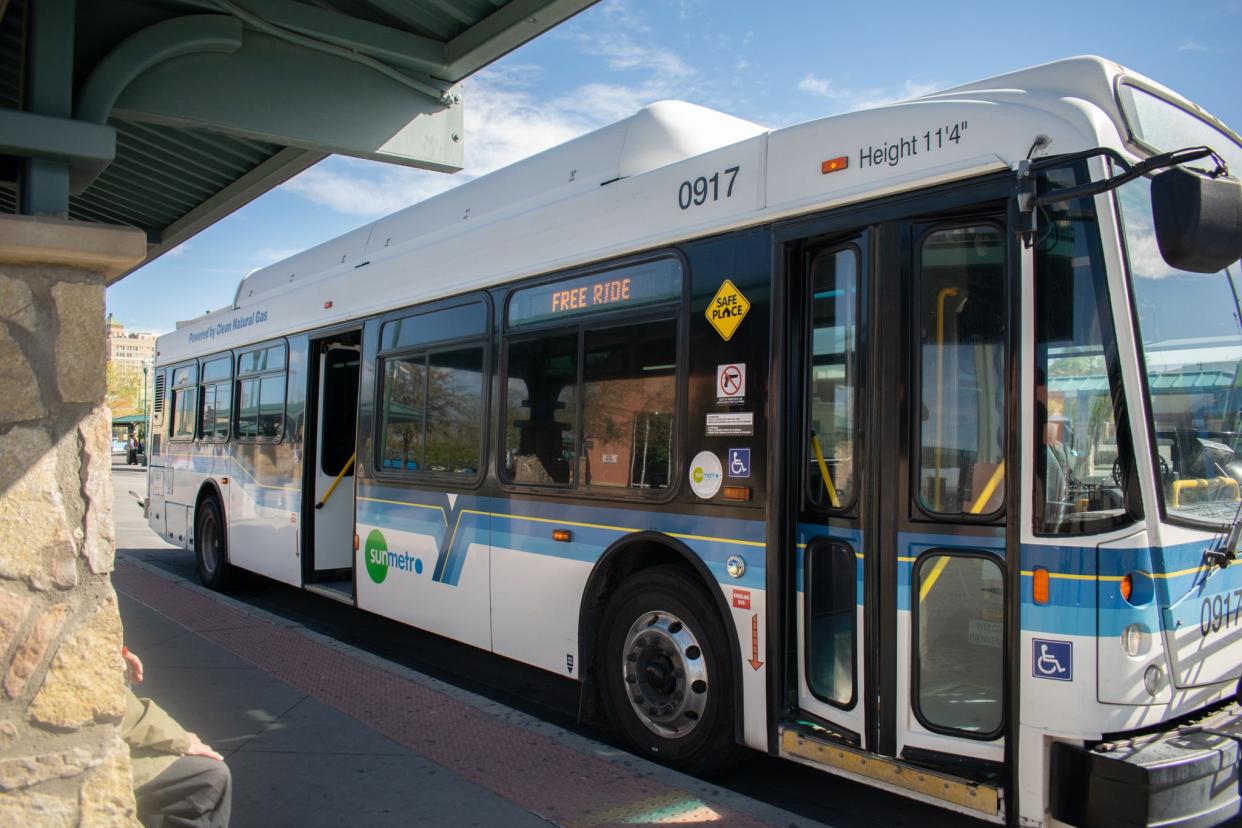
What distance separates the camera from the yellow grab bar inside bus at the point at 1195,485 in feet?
12.3

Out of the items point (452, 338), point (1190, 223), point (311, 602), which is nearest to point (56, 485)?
point (1190, 223)

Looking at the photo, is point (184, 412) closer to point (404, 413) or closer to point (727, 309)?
point (404, 413)

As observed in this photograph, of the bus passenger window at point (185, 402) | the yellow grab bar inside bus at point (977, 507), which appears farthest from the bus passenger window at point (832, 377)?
the bus passenger window at point (185, 402)

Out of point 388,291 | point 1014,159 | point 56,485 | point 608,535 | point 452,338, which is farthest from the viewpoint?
point 388,291

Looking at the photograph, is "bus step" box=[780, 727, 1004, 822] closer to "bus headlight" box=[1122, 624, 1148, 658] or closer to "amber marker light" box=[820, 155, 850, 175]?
"bus headlight" box=[1122, 624, 1148, 658]

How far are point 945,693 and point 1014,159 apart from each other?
7.04ft

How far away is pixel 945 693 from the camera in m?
3.94

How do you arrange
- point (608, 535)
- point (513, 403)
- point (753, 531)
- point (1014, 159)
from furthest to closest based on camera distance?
point (513, 403)
point (608, 535)
point (753, 531)
point (1014, 159)

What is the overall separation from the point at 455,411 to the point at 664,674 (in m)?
2.60

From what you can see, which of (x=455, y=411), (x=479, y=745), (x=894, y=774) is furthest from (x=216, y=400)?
(x=894, y=774)

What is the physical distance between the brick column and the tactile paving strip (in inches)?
82.4

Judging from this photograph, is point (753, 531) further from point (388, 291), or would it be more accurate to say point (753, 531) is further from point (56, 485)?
point (388, 291)

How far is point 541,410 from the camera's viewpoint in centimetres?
598

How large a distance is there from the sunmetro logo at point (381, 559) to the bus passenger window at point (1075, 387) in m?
4.70
